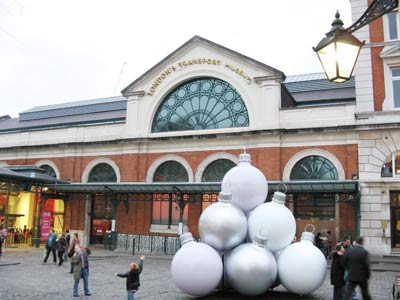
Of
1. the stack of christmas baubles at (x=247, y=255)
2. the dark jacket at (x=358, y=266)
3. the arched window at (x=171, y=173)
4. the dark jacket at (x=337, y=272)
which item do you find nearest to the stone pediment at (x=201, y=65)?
the arched window at (x=171, y=173)

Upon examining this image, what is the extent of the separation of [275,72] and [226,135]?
4.66 m

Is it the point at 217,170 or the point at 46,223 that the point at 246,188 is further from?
the point at 46,223

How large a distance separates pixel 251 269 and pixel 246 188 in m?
2.20

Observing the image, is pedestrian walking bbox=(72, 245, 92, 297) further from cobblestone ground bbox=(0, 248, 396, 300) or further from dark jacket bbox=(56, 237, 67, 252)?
dark jacket bbox=(56, 237, 67, 252)

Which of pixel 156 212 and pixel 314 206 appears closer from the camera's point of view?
pixel 314 206

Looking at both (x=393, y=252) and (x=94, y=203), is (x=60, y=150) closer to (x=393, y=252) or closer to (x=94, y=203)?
(x=94, y=203)

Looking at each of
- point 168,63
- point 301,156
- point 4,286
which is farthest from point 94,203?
point 4,286

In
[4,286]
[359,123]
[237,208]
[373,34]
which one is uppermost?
[373,34]

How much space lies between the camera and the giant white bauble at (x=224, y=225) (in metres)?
11.2

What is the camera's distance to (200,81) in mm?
28938

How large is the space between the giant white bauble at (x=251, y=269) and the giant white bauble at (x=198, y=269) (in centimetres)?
37

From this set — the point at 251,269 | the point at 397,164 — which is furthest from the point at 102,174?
the point at 251,269

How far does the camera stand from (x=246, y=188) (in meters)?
12.0

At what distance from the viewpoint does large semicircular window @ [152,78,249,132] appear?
90.4 ft
